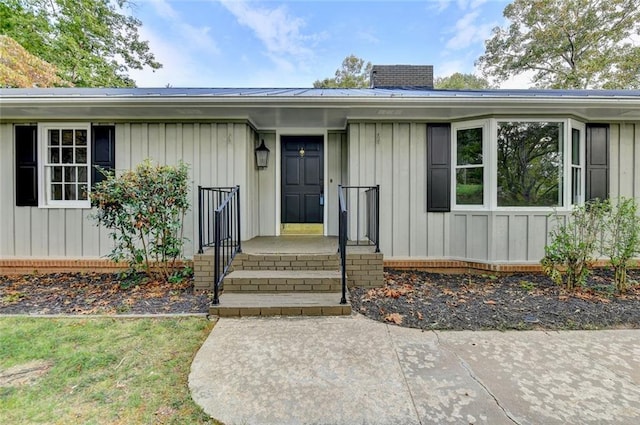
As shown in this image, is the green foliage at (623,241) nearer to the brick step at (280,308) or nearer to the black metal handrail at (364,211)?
the black metal handrail at (364,211)

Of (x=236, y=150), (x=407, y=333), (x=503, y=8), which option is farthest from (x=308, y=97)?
(x=503, y=8)

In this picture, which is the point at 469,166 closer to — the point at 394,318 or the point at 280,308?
the point at 394,318

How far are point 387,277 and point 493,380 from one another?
2.58 m

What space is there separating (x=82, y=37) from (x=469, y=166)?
16548mm

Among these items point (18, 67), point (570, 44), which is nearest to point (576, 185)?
point (570, 44)

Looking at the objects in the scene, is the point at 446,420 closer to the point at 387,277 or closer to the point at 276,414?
the point at 276,414

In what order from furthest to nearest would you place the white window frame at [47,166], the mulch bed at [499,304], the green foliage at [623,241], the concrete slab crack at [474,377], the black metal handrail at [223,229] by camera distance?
the white window frame at [47,166] → the green foliage at [623,241] → the black metal handrail at [223,229] → the mulch bed at [499,304] → the concrete slab crack at [474,377]

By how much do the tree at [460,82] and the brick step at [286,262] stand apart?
18274 millimetres

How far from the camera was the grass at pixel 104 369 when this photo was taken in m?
1.77

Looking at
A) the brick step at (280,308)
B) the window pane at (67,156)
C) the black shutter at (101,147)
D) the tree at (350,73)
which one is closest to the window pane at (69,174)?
the window pane at (67,156)

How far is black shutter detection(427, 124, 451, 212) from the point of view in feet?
16.4

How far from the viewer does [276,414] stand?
1758 mm

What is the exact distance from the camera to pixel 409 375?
2.14 m

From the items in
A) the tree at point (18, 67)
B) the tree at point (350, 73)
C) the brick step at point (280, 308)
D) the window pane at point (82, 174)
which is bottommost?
the brick step at point (280, 308)
